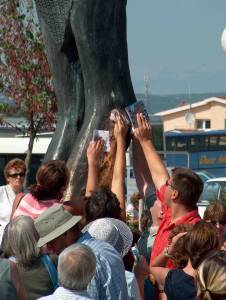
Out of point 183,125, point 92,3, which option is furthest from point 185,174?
point 183,125

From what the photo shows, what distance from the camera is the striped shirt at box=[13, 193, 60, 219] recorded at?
268 inches

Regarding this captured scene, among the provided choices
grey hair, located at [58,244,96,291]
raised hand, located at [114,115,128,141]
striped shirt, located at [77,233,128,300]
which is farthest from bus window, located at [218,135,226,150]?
grey hair, located at [58,244,96,291]

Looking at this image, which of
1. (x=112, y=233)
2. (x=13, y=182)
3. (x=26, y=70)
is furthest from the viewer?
(x=26, y=70)

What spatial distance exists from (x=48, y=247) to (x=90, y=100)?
242 cm

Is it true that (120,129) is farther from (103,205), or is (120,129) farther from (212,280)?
(212,280)

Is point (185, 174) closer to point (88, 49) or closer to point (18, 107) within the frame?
point (88, 49)

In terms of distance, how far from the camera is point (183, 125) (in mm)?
83250

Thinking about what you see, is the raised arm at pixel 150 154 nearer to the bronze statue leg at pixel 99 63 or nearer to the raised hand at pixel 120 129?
the raised hand at pixel 120 129

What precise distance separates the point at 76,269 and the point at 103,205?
1.15 metres

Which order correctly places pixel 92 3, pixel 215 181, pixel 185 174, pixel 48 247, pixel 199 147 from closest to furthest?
pixel 48 247 → pixel 185 174 → pixel 92 3 → pixel 215 181 → pixel 199 147

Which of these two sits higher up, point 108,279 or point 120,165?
point 120,165

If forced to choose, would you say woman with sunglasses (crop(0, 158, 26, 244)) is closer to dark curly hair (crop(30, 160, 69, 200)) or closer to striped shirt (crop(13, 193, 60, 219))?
striped shirt (crop(13, 193, 60, 219))

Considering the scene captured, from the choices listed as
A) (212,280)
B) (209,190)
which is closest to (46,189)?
(212,280)

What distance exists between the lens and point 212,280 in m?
4.58
